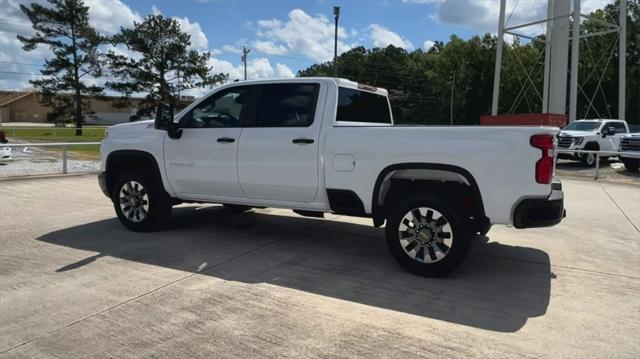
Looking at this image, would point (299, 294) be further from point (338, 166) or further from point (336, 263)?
point (338, 166)

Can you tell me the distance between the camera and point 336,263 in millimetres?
5449

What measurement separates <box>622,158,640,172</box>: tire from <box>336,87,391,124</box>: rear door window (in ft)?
45.0

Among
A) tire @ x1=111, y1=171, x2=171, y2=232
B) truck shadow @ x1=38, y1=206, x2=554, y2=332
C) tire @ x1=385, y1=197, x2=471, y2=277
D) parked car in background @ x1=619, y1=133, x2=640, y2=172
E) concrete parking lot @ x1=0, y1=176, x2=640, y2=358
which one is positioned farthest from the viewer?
parked car in background @ x1=619, y1=133, x2=640, y2=172

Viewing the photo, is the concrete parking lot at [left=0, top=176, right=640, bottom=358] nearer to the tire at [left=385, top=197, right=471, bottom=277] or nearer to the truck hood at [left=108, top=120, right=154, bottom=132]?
the tire at [left=385, top=197, right=471, bottom=277]

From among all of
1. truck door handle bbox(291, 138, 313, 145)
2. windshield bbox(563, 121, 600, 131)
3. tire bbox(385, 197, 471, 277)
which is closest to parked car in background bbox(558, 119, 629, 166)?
windshield bbox(563, 121, 600, 131)

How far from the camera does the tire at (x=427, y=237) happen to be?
15.7 feet

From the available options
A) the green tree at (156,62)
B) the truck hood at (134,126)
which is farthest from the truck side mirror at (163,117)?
the green tree at (156,62)

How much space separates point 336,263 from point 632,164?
613 inches

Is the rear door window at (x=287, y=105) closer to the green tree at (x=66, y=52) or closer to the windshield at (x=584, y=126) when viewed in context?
the windshield at (x=584, y=126)

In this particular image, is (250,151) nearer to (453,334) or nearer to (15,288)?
(15,288)

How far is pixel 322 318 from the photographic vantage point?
3.95 m

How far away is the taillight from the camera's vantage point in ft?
14.3

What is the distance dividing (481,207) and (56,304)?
383 cm

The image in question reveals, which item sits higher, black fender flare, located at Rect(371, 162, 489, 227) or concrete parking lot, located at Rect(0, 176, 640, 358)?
black fender flare, located at Rect(371, 162, 489, 227)
